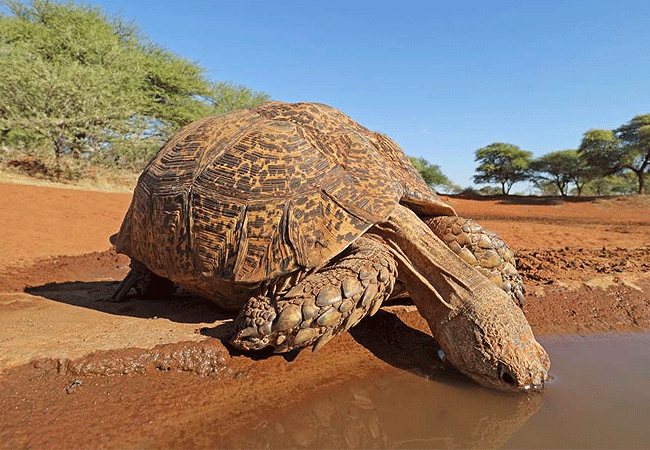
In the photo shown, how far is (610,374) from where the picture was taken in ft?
9.68

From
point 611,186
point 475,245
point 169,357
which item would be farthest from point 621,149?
point 169,357

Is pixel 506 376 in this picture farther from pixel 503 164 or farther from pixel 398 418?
pixel 503 164

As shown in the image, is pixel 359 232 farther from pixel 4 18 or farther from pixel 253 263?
pixel 4 18

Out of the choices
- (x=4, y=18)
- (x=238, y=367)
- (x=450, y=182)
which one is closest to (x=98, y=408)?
(x=238, y=367)

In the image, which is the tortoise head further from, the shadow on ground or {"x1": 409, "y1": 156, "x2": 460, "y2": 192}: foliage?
{"x1": 409, "y1": 156, "x2": 460, "y2": 192}: foliage

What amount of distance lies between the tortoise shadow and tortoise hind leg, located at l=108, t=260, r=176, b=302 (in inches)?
2.5

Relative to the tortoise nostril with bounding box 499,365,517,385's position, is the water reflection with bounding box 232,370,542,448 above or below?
below

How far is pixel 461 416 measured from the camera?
2.34 metres

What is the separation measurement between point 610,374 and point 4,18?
29140 mm

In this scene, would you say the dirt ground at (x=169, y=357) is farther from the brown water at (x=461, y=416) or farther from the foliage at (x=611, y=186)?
the foliage at (x=611, y=186)

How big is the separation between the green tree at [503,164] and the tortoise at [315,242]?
42.9 meters

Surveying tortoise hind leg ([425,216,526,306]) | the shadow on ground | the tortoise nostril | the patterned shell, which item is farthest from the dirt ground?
tortoise hind leg ([425,216,526,306])

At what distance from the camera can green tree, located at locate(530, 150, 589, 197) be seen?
3680cm

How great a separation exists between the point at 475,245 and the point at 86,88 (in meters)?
20.2
